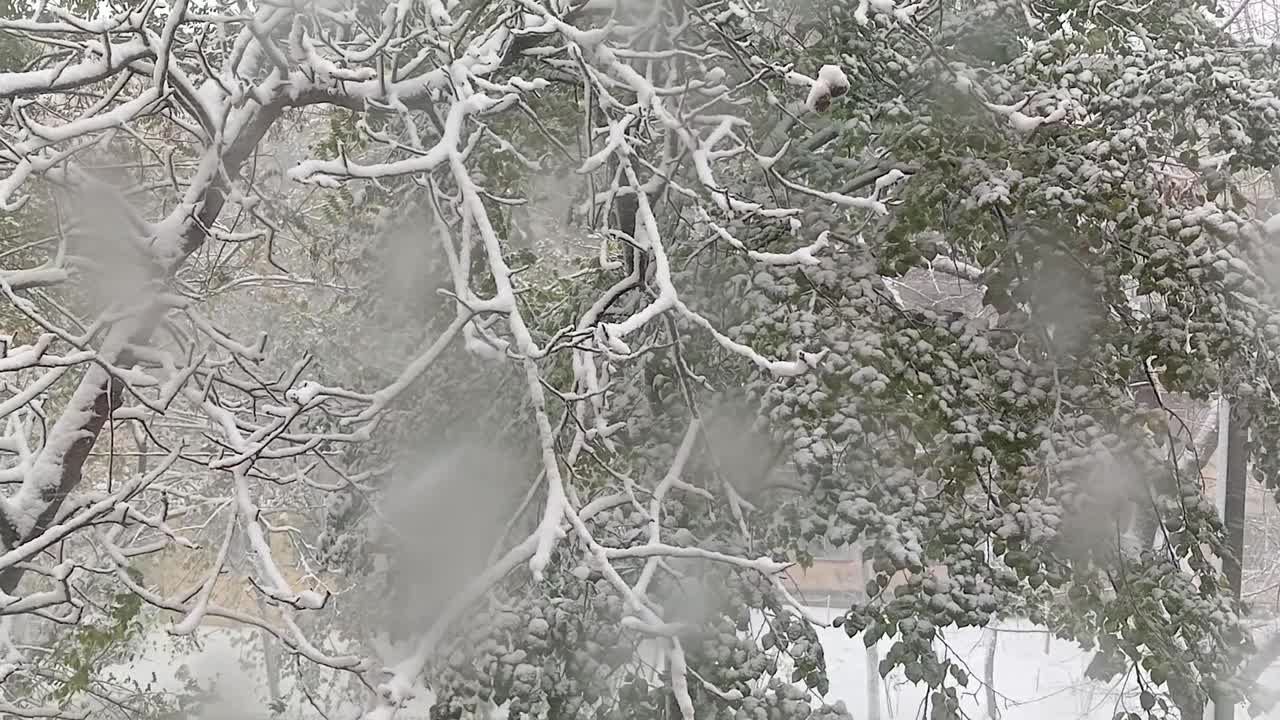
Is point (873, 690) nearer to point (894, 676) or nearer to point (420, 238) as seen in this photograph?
point (894, 676)

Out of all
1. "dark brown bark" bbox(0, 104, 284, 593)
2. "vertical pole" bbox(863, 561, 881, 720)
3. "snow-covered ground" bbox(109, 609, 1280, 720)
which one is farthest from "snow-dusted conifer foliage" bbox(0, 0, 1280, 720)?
"snow-covered ground" bbox(109, 609, 1280, 720)

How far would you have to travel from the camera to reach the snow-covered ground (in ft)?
21.5

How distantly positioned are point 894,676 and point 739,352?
5.51 meters

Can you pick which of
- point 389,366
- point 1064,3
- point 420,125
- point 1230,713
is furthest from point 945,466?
point 1230,713

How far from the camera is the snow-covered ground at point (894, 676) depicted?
6.54m

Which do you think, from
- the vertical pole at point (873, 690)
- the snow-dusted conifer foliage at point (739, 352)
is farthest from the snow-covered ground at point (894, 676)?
the snow-dusted conifer foliage at point (739, 352)

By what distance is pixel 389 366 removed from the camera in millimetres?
2373

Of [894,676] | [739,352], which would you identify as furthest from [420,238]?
[894,676]

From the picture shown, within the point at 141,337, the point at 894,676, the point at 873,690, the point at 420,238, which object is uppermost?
the point at 420,238

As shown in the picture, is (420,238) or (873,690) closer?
(420,238)

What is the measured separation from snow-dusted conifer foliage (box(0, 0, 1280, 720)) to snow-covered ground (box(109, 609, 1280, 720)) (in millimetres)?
4868

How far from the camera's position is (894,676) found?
6.28m

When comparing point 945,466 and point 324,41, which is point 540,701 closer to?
point 945,466

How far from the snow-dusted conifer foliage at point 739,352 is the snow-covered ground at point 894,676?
487 centimetres
